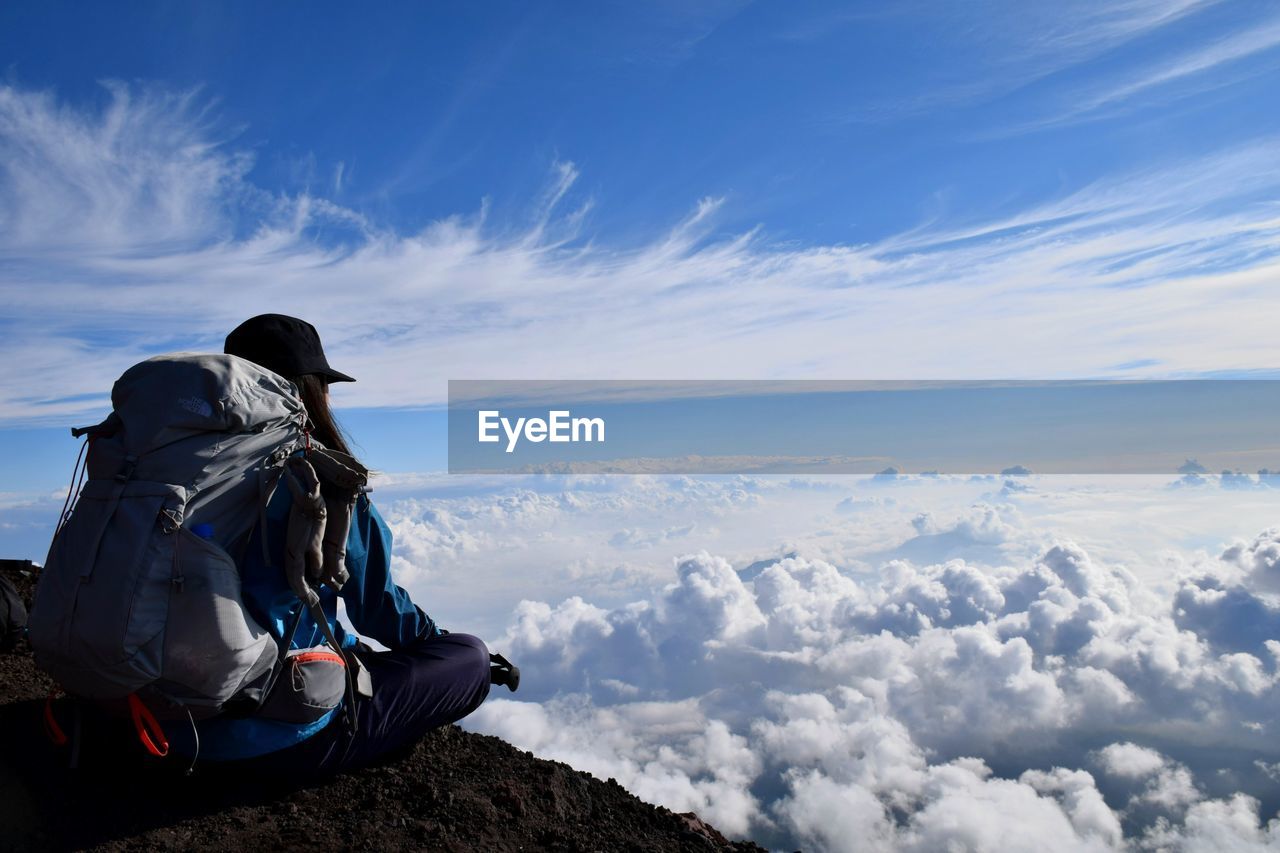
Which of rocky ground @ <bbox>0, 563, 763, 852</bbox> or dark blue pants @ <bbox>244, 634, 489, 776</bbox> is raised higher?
dark blue pants @ <bbox>244, 634, 489, 776</bbox>

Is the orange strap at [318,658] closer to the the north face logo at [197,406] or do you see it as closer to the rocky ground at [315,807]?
the rocky ground at [315,807]

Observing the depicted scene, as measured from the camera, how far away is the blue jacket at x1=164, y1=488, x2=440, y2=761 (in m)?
4.78

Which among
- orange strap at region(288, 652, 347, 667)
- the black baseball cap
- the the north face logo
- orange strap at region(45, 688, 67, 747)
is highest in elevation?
the black baseball cap

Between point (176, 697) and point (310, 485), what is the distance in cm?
127

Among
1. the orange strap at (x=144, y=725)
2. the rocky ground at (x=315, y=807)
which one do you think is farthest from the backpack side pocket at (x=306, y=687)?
the rocky ground at (x=315, y=807)

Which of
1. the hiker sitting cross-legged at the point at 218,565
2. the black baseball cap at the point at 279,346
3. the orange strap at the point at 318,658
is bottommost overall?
the orange strap at the point at 318,658

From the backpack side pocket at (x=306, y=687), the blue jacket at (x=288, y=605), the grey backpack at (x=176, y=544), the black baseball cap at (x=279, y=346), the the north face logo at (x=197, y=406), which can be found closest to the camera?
the grey backpack at (x=176, y=544)

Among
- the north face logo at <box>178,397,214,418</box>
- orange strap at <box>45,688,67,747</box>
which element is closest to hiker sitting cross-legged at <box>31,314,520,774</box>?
the north face logo at <box>178,397,214,418</box>

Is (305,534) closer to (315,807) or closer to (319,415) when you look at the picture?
(319,415)

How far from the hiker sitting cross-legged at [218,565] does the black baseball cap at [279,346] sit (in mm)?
13

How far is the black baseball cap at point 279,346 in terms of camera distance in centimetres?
538

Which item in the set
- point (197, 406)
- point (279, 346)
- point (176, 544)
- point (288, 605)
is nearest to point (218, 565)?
point (176, 544)

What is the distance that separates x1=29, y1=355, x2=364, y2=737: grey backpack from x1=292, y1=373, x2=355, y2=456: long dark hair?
470 millimetres

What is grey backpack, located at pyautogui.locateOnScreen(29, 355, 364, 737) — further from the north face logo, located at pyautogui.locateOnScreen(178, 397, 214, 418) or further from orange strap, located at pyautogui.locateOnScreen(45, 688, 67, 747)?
orange strap, located at pyautogui.locateOnScreen(45, 688, 67, 747)
